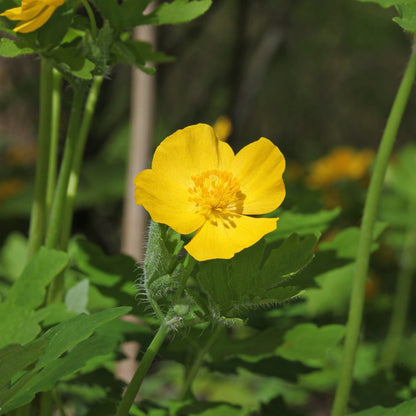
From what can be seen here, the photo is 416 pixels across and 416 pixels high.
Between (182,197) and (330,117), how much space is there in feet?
11.6

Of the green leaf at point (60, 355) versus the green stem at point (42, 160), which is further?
the green stem at point (42, 160)

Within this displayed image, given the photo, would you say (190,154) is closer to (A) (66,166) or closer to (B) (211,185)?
(B) (211,185)

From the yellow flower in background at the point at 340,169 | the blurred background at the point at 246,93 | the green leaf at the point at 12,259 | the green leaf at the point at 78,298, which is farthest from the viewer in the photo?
the blurred background at the point at 246,93

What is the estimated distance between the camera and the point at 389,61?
12.8 feet

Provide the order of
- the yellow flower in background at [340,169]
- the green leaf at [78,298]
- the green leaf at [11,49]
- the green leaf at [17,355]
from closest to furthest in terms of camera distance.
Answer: the green leaf at [17,355], the green leaf at [11,49], the green leaf at [78,298], the yellow flower in background at [340,169]

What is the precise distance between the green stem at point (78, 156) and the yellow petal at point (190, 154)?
0.50ft

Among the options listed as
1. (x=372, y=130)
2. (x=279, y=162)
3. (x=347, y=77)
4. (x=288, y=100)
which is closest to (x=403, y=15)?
(x=279, y=162)

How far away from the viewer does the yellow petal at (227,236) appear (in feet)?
1.33

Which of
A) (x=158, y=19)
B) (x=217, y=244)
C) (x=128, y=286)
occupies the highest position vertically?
(x=158, y=19)

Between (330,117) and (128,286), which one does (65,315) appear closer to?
(128,286)

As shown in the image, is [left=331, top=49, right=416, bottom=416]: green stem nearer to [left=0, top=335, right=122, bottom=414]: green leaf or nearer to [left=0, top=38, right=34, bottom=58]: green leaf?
[left=0, top=335, right=122, bottom=414]: green leaf

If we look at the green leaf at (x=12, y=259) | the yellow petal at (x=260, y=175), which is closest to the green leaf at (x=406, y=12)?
the yellow petal at (x=260, y=175)

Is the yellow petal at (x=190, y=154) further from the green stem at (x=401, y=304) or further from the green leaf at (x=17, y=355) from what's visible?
the green stem at (x=401, y=304)

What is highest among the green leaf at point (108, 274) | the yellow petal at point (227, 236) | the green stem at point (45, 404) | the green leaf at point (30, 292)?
the yellow petal at point (227, 236)
